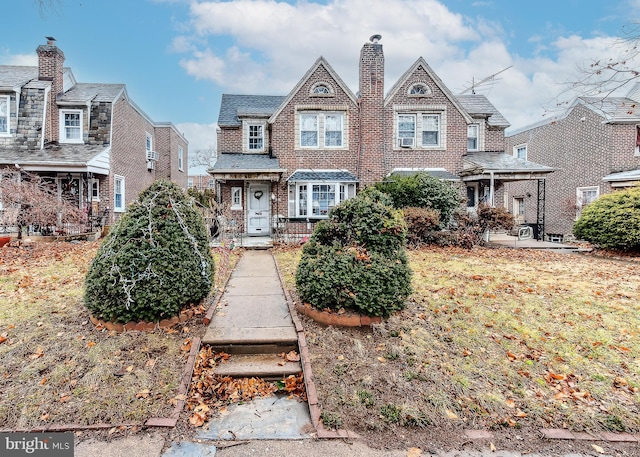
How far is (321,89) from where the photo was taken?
649 inches

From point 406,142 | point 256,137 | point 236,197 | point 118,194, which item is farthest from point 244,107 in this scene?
point 406,142

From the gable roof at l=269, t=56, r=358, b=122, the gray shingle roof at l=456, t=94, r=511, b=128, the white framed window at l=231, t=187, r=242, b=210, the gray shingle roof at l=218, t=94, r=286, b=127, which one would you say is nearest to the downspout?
the gray shingle roof at l=218, t=94, r=286, b=127

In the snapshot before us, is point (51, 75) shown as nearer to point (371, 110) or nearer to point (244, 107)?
point (244, 107)

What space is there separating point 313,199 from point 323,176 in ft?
3.82

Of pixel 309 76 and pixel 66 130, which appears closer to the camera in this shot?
pixel 309 76

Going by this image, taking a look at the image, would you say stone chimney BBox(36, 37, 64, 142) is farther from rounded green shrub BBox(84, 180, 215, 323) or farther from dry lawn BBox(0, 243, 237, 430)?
rounded green shrub BBox(84, 180, 215, 323)

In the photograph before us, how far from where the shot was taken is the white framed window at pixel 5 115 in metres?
16.8

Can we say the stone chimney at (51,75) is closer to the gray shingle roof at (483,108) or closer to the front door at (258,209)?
the front door at (258,209)

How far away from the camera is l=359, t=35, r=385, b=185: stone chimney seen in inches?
639

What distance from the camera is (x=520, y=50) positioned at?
25.9ft

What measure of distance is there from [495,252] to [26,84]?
22.9 m

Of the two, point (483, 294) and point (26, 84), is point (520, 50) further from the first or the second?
point (26, 84)

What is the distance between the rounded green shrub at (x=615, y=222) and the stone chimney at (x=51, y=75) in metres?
24.2

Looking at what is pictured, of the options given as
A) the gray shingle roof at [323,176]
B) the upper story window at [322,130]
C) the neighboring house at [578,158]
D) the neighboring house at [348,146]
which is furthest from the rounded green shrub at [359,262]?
the neighboring house at [578,158]
